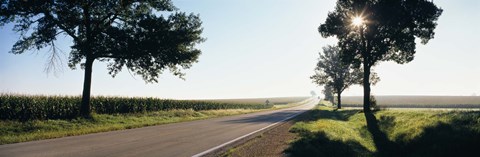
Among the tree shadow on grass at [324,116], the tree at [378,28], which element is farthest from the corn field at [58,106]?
the tree at [378,28]

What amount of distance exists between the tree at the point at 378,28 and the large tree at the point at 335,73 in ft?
75.8

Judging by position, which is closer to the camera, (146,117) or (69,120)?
(69,120)

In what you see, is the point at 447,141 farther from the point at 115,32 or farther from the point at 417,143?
the point at 115,32

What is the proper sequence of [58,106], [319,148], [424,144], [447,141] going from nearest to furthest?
[319,148], [447,141], [424,144], [58,106]

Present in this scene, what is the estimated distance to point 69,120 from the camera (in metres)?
20.7

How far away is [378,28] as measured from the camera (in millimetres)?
28984

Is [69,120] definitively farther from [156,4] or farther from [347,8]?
[347,8]

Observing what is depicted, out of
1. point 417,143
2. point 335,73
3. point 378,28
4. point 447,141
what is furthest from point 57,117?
point 335,73

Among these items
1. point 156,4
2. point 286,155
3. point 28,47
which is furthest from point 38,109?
point 286,155

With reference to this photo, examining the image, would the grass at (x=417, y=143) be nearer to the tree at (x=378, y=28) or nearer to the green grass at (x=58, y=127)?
the green grass at (x=58, y=127)

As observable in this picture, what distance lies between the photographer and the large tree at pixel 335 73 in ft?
182

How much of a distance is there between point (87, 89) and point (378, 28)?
78.8 feet

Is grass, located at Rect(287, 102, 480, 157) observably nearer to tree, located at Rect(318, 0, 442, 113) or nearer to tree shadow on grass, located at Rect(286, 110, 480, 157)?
tree shadow on grass, located at Rect(286, 110, 480, 157)

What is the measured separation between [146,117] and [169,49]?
6.21 metres
